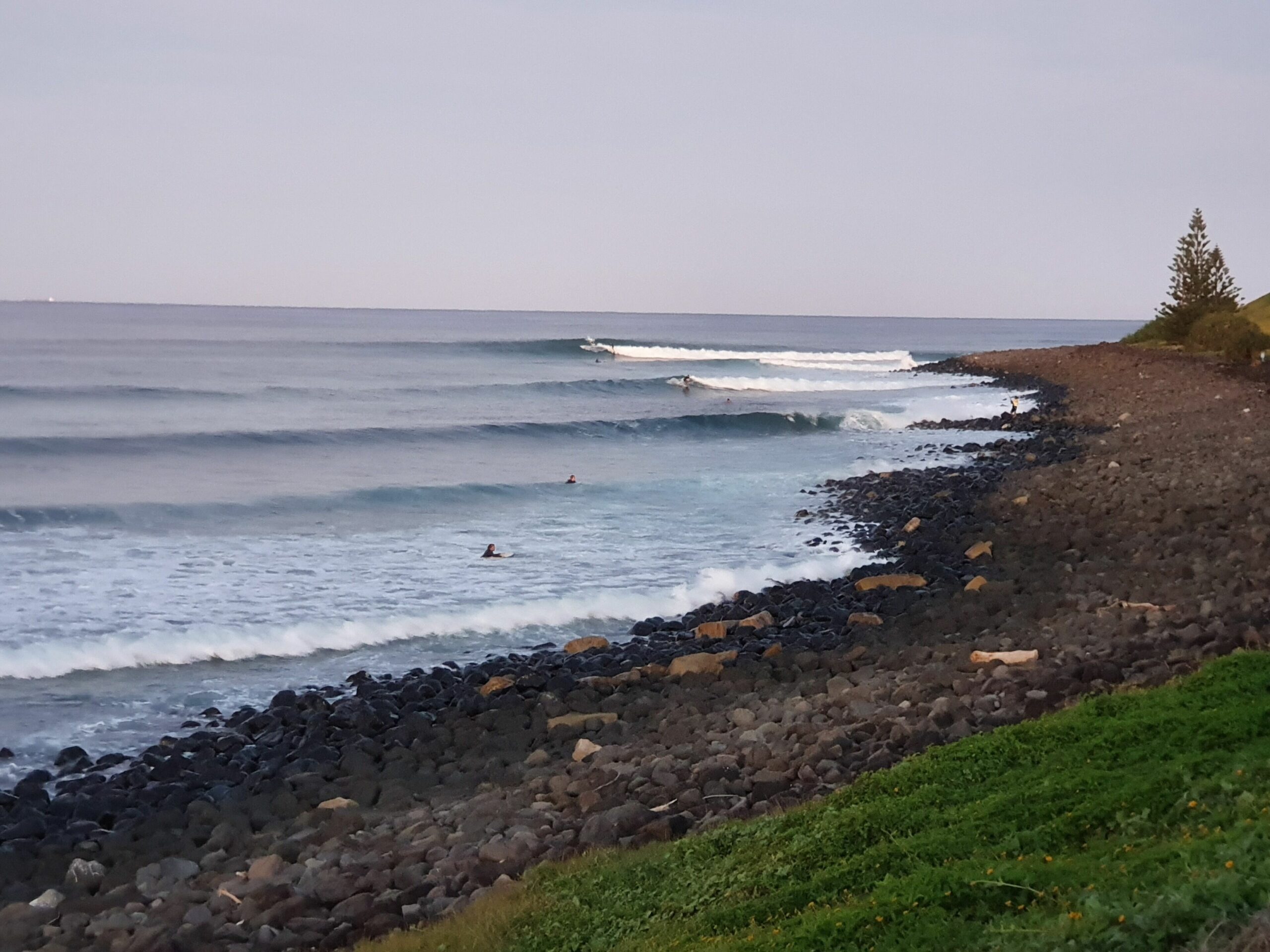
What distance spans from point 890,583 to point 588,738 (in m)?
6.42

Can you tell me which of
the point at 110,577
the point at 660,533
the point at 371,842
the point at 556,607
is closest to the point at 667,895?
the point at 371,842

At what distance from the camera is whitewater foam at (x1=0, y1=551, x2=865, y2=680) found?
1336 cm

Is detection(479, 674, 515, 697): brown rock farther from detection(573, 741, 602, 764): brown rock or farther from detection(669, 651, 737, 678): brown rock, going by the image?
detection(573, 741, 602, 764): brown rock

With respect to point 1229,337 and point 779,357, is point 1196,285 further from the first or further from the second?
point 779,357

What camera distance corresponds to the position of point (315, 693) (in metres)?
11.9

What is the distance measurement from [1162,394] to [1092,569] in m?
24.2

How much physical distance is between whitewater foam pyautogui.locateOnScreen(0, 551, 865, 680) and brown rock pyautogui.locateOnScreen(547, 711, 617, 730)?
4.32m

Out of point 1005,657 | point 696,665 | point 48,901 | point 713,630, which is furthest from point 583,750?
point 713,630

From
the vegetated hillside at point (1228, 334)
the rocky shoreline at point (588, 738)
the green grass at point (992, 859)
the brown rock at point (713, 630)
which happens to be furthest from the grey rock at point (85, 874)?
the vegetated hillside at point (1228, 334)

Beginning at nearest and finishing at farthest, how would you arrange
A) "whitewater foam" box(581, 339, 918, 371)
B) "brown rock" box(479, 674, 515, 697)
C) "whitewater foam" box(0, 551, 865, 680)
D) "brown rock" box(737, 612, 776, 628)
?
"brown rock" box(479, 674, 515, 697), "whitewater foam" box(0, 551, 865, 680), "brown rock" box(737, 612, 776, 628), "whitewater foam" box(581, 339, 918, 371)

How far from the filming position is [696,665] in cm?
1196

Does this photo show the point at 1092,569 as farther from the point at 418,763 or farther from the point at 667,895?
the point at 667,895

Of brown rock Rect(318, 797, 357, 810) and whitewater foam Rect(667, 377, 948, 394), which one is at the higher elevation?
whitewater foam Rect(667, 377, 948, 394)

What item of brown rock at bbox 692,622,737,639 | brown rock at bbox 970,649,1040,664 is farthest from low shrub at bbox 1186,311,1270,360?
brown rock at bbox 970,649,1040,664
